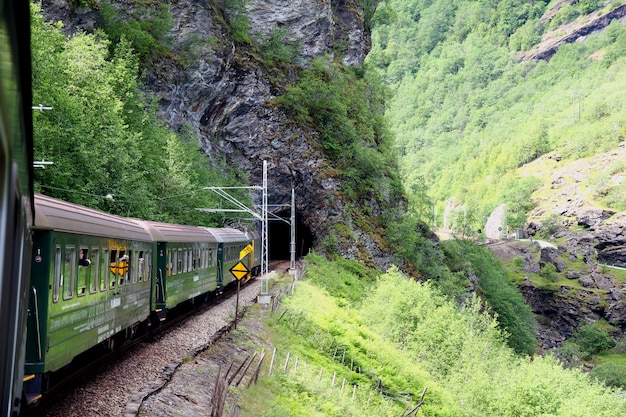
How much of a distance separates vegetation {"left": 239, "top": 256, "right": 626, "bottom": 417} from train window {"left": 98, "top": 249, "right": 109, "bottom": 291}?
521 centimetres

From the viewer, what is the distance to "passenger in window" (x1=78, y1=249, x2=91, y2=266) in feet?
39.3

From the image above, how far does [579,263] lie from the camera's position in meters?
117

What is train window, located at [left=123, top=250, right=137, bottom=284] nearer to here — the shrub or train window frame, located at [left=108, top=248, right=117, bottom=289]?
train window frame, located at [left=108, top=248, right=117, bottom=289]

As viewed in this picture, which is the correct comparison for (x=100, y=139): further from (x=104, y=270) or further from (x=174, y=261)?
(x=104, y=270)

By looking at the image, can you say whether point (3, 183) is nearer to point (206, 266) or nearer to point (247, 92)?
point (206, 266)

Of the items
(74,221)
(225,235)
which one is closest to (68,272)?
(74,221)

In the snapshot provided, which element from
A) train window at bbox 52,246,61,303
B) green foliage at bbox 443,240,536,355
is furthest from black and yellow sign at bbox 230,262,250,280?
green foliage at bbox 443,240,536,355

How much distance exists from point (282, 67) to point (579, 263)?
7136 centimetres

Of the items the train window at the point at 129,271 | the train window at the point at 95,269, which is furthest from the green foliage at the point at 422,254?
the train window at the point at 95,269

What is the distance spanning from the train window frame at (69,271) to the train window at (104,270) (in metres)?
1.77

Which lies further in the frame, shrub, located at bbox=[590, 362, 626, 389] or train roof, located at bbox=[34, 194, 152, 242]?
shrub, located at bbox=[590, 362, 626, 389]

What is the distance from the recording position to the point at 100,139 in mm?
34688

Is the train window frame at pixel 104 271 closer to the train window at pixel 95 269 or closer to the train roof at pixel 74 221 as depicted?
the train window at pixel 95 269

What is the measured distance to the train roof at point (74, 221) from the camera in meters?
10.1
